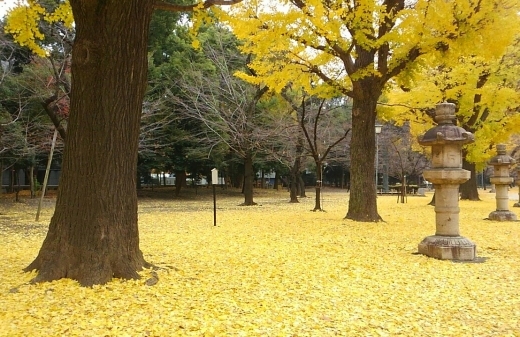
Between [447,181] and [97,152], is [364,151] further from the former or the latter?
[97,152]

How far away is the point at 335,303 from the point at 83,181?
106 inches

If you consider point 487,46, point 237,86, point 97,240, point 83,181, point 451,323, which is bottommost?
point 451,323

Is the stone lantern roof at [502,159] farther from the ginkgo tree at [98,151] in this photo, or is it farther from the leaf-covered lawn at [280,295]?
the ginkgo tree at [98,151]

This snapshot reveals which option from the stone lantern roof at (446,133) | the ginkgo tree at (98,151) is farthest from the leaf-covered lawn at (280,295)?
the stone lantern roof at (446,133)

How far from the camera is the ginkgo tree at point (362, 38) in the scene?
8.30 metres

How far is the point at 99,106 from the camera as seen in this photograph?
13.9ft

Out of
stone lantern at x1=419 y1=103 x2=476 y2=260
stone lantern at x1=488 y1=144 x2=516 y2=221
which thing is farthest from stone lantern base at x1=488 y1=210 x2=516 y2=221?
stone lantern at x1=419 y1=103 x2=476 y2=260

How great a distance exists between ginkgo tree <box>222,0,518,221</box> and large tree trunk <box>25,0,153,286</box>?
3.40 metres

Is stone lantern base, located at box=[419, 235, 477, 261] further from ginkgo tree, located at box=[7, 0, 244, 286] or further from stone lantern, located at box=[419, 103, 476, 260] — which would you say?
ginkgo tree, located at box=[7, 0, 244, 286]

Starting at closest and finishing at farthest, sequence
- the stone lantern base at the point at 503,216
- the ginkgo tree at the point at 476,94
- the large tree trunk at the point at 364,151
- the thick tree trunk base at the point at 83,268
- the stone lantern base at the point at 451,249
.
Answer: the thick tree trunk base at the point at 83,268 < the stone lantern base at the point at 451,249 < the large tree trunk at the point at 364,151 < the stone lantern base at the point at 503,216 < the ginkgo tree at the point at 476,94

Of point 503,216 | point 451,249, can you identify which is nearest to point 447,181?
point 451,249

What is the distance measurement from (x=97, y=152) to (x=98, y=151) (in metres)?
0.01

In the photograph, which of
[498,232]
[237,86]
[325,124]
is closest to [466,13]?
[498,232]

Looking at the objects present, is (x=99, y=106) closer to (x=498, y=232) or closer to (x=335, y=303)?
(x=335, y=303)
